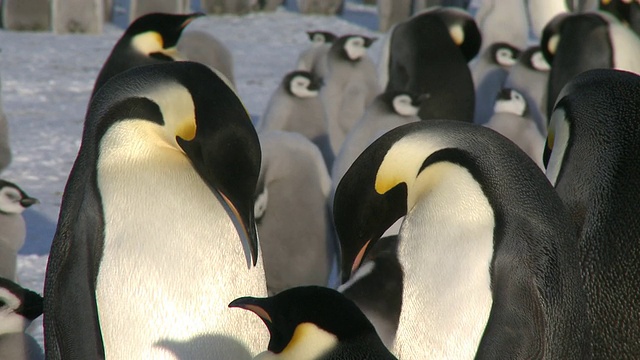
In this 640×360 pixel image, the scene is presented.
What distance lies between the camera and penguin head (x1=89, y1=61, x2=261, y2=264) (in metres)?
2.17

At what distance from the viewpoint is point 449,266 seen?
220 centimetres

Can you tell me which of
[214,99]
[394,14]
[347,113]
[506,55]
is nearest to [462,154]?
[214,99]

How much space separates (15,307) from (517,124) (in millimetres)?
3244

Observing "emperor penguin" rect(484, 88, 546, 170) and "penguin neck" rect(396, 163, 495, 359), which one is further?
"emperor penguin" rect(484, 88, 546, 170)

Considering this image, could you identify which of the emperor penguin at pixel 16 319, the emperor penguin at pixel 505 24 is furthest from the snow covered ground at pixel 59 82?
the emperor penguin at pixel 505 24

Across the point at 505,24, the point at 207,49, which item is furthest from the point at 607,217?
the point at 505,24

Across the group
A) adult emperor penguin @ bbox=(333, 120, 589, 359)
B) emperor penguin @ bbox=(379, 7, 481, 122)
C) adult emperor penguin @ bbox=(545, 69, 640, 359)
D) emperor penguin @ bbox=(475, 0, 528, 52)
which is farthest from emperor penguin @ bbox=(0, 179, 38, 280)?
emperor penguin @ bbox=(475, 0, 528, 52)

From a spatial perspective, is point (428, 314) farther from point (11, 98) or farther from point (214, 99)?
point (11, 98)

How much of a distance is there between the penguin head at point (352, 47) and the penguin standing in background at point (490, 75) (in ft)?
2.81

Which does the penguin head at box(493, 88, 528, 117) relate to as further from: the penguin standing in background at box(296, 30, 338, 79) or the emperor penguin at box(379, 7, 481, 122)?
the penguin standing in background at box(296, 30, 338, 79)

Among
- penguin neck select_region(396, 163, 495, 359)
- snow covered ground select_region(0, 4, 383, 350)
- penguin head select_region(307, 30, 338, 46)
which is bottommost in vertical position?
snow covered ground select_region(0, 4, 383, 350)

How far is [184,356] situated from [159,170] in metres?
0.41

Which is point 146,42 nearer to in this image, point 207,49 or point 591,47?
point 207,49

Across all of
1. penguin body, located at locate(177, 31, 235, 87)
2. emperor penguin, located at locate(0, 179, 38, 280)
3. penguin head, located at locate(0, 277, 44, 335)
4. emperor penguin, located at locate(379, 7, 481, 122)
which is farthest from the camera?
penguin body, located at locate(177, 31, 235, 87)
